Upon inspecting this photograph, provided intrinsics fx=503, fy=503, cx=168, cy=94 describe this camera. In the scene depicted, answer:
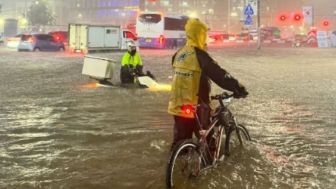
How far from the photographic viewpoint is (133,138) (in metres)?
9.32

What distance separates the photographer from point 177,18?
48344mm

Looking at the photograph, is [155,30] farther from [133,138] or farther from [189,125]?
[189,125]

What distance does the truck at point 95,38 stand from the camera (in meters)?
37.5

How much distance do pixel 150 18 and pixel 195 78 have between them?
4094 centimetres

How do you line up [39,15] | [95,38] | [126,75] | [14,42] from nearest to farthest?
[126,75]
[95,38]
[14,42]
[39,15]

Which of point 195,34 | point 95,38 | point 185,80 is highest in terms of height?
point 95,38

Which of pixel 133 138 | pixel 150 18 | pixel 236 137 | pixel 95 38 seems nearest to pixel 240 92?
pixel 236 137

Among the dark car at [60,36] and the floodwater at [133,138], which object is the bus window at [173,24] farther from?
the floodwater at [133,138]

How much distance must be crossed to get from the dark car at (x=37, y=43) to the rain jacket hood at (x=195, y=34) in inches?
1370

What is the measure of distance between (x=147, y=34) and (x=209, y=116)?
40442 millimetres

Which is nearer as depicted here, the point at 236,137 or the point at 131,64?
the point at 236,137

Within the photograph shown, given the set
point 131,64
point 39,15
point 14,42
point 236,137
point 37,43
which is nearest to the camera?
point 236,137

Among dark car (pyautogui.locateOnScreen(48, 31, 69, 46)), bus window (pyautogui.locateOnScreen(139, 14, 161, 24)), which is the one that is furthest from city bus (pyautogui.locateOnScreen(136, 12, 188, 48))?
dark car (pyautogui.locateOnScreen(48, 31, 69, 46))

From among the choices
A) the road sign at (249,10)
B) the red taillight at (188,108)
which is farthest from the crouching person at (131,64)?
the road sign at (249,10)
